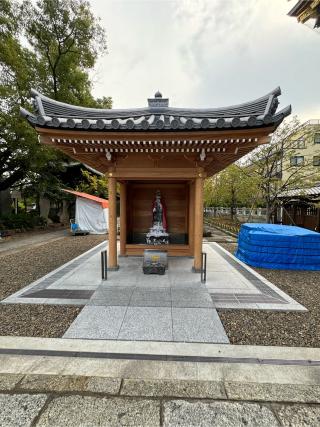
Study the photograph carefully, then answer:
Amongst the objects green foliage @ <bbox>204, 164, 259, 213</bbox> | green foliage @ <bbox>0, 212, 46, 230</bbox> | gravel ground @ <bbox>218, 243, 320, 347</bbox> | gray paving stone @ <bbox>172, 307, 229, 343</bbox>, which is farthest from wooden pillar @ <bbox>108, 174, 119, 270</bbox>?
green foliage @ <bbox>0, 212, 46, 230</bbox>

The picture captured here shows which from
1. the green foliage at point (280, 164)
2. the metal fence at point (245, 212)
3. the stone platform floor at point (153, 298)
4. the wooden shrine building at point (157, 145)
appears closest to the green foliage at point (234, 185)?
the green foliage at point (280, 164)

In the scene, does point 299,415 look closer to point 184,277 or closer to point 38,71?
point 184,277

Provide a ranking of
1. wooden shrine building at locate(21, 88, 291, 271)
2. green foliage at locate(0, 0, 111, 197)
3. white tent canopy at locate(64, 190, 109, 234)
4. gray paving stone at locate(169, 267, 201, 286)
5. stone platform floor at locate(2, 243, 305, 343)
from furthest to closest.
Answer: white tent canopy at locate(64, 190, 109, 234), green foliage at locate(0, 0, 111, 197), gray paving stone at locate(169, 267, 201, 286), wooden shrine building at locate(21, 88, 291, 271), stone platform floor at locate(2, 243, 305, 343)

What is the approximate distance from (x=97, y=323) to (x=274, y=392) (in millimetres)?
2829

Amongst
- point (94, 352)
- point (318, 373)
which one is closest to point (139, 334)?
point (94, 352)

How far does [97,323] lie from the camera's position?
3.64 m

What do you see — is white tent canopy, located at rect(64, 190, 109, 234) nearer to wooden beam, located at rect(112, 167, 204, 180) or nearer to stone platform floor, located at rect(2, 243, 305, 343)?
stone platform floor, located at rect(2, 243, 305, 343)

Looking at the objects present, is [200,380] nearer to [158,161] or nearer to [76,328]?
[76,328]

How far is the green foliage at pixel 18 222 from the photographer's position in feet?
49.5

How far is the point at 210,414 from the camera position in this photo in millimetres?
2133

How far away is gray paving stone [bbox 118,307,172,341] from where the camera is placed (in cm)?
329

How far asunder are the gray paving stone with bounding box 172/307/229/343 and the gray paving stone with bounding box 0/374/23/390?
218 centimetres

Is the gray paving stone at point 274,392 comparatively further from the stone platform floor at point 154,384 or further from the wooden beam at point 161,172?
the wooden beam at point 161,172

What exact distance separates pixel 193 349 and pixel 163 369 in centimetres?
60
